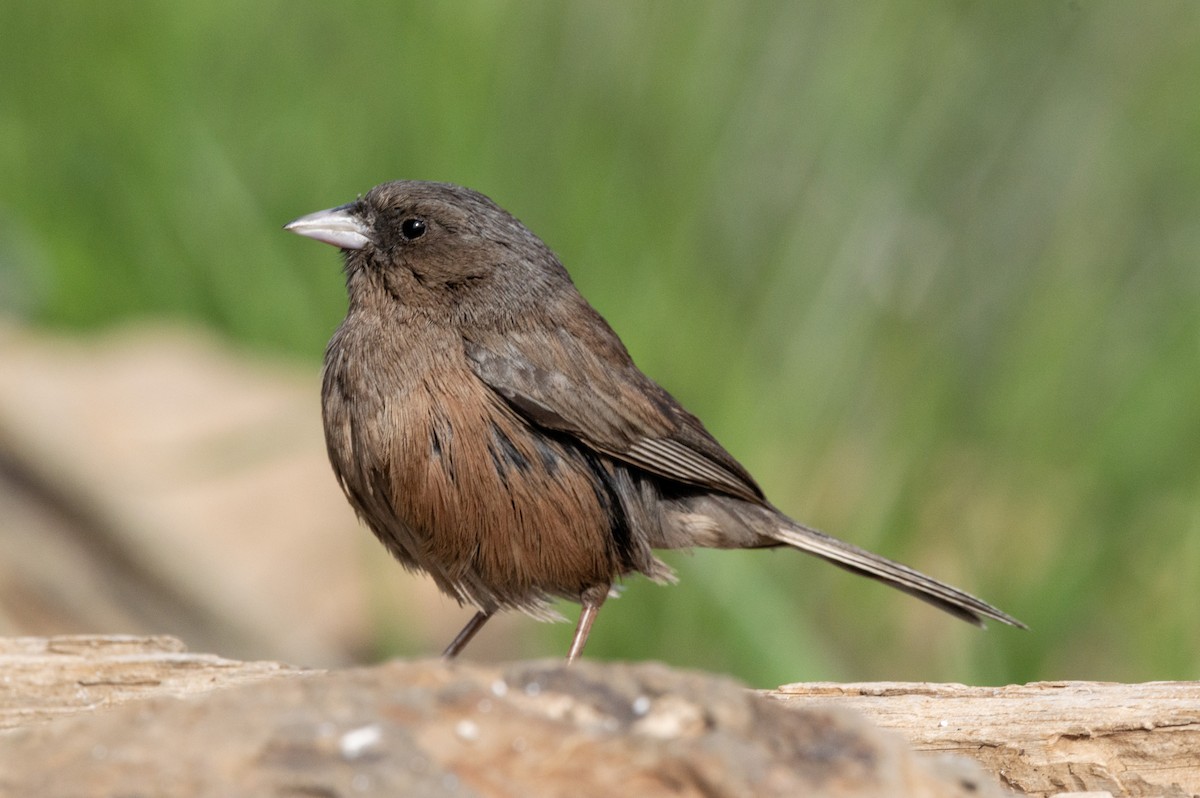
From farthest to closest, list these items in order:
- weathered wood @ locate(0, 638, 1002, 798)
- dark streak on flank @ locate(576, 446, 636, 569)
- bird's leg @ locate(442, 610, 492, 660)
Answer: bird's leg @ locate(442, 610, 492, 660)
dark streak on flank @ locate(576, 446, 636, 569)
weathered wood @ locate(0, 638, 1002, 798)

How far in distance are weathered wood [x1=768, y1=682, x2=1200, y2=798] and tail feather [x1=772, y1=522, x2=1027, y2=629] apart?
3.49ft

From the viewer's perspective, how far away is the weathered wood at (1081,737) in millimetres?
3361

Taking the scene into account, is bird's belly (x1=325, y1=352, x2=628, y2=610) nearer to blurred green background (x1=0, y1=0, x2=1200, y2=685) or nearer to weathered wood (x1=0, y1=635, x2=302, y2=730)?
weathered wood (x1=0, y1=635, x2=302, y2=730)

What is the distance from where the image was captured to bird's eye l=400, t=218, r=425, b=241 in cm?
464

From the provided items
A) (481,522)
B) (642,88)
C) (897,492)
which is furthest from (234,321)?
(481,522)

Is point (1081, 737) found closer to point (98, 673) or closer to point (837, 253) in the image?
point (98, 673)

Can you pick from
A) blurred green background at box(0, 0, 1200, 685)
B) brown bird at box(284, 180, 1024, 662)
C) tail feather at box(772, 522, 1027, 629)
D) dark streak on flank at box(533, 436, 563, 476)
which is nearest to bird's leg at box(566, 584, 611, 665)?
brown bird at box(284, 180, 1024, 662)

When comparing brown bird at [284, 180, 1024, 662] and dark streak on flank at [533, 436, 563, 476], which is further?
dark streak on flank at [533, 436, 563, 476]

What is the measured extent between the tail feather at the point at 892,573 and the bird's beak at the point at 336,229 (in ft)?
4.99

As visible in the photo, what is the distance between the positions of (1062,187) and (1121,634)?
74.7 inches

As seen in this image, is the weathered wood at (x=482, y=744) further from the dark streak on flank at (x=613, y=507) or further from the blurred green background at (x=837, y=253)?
the blurred green background at (x=837, y=253)

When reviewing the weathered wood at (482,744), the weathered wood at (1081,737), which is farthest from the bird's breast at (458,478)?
the weathered wood at (482,744)

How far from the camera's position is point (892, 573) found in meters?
4.71

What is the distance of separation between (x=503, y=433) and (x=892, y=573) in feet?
4.25
